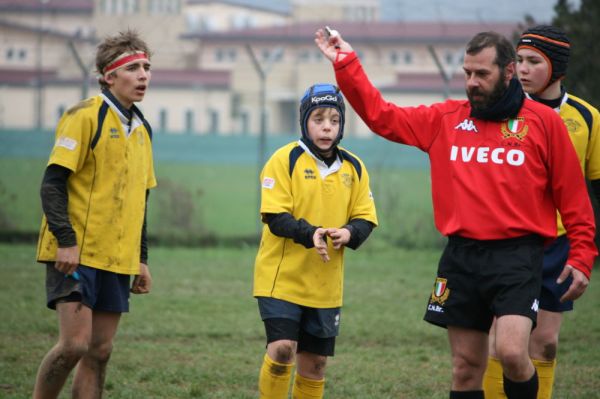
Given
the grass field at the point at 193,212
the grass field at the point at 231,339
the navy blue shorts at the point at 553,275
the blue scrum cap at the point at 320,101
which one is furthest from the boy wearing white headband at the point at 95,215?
the grass field at the point at 193,212

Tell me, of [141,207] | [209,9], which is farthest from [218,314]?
[209,9]

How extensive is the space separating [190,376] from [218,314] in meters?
2.98

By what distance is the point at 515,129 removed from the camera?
16.9ft

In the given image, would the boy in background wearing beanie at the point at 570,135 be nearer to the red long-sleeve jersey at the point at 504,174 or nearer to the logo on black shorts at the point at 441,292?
the red long-sleeve jersey at the point at 504,174

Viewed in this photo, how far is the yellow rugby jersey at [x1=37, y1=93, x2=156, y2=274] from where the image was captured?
214 inches

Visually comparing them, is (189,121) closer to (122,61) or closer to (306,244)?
(122,61)

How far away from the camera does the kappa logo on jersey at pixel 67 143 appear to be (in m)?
5.36

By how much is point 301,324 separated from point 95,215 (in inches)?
52.9

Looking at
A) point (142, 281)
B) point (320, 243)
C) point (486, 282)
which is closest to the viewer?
point (486, 282)

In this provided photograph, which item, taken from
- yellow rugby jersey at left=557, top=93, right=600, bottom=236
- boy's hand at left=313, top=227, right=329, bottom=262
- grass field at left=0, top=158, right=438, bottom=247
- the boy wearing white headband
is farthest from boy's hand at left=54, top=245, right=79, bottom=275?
grass field at left=0, top=158, right=438, bottom=247

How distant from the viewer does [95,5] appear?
21766 mm

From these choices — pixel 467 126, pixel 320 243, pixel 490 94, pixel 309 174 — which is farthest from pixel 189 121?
Result: pixel 490 94

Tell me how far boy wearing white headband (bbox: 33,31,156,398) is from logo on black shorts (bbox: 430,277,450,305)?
1731mm

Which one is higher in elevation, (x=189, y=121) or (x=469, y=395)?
(x=189, y=121)
